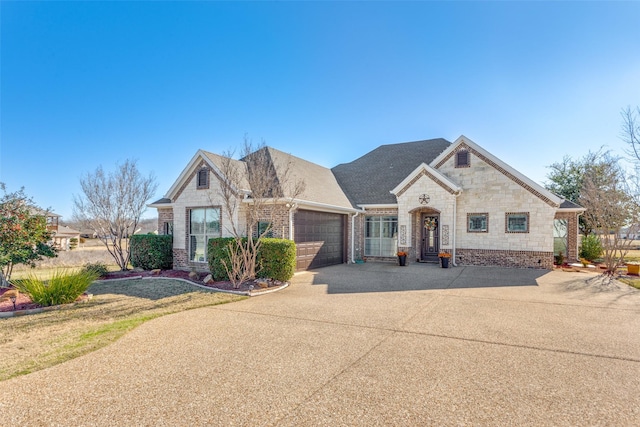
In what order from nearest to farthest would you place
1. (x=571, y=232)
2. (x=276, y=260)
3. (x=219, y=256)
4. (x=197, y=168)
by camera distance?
(x=276, y=260) → (x=219, y=256) → (x=197, y=168) → (x=571, y=232)

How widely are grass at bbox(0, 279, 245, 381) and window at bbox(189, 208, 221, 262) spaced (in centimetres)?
335

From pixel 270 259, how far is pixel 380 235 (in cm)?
867

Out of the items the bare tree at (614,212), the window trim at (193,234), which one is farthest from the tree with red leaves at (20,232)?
the bare tree at (614,212)

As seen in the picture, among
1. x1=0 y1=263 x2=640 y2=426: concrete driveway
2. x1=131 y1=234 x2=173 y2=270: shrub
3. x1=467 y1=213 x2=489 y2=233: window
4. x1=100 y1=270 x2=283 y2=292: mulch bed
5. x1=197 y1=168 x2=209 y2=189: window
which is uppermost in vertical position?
x1=197 y1=168 x2=209 y2=189: window

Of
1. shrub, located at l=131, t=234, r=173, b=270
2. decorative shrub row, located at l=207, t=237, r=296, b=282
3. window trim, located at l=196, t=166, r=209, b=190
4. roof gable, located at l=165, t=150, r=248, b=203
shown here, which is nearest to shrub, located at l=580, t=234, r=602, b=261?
decorative shrub row, located at l=207, t=237, r=296, b=282

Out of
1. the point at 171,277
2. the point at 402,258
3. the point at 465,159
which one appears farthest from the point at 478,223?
the point at 171,277

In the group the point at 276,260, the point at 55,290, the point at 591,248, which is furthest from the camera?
the point at 591,248

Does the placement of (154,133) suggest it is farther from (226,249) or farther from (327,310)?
(327,310)

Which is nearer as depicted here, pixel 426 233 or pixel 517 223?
pixel 517 223

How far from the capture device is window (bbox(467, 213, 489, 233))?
53.5 feet

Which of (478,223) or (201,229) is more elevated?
(478,223)

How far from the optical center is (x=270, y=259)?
A: 11.5 metres

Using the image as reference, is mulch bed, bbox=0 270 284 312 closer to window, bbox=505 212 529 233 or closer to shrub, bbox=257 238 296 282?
shrub, bbox=257 238 296 282

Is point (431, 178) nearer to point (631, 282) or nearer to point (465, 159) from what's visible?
point (465, 159)
